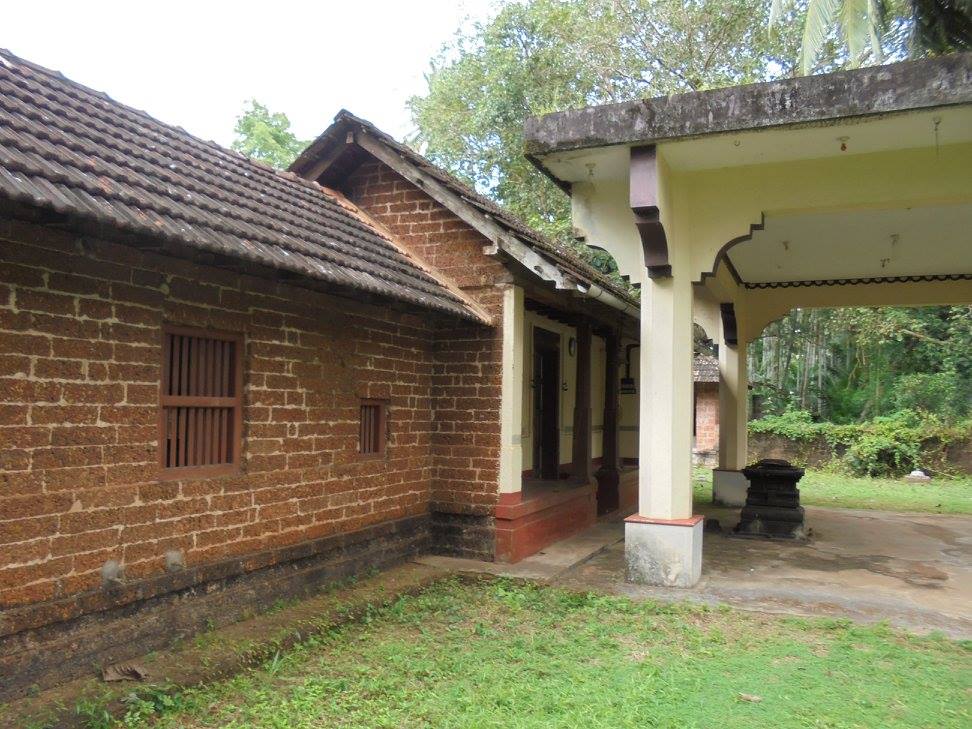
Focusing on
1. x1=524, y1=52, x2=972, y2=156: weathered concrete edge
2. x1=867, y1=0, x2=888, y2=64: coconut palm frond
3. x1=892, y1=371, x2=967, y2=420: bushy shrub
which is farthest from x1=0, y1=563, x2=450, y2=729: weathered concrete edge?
x1=892, y1=371, x2=967, y2=420: bushy shrub

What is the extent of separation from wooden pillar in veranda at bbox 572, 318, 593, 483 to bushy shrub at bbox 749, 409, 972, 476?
41.2 feet

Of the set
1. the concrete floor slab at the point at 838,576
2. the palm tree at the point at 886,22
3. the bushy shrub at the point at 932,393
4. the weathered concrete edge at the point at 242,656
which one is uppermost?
the palm tree at the point at 886,22

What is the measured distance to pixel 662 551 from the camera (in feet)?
24.2

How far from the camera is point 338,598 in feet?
21.9

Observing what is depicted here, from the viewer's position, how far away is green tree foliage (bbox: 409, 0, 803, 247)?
57.9ft

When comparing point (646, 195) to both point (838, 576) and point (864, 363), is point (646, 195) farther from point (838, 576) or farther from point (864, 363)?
point (864, 363)

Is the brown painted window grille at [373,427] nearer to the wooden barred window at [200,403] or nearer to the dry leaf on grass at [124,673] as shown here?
the wooden barred window at [200,403]

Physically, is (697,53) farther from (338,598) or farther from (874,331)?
(338,598)

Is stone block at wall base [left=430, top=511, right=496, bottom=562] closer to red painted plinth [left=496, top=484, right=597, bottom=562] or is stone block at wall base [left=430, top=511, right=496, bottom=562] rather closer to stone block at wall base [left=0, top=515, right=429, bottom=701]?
red painted plinth [left=496, top=484, right=597, bottom=562]

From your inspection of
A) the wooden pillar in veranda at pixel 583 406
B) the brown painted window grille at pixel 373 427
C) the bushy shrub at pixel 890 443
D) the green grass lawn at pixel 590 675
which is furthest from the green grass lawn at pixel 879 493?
the green grass lawn at pixel 590 675

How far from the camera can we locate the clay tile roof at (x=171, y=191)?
4270 millimetres

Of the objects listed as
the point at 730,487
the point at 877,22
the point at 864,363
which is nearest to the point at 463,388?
the point at 730,487

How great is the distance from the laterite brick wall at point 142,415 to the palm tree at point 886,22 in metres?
8.66

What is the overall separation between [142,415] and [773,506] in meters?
8.31
